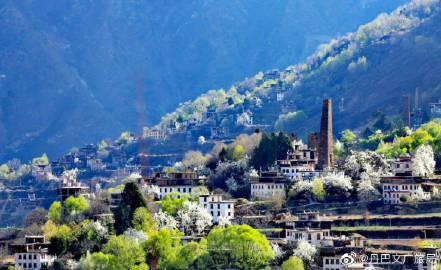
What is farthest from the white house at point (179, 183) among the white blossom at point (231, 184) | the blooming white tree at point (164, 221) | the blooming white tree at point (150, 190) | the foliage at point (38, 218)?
the blooming white tree at point (164, 221)

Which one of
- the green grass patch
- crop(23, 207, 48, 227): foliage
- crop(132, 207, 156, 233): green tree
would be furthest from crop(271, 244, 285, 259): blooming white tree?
crop(23, 207, 48, 227): foliage

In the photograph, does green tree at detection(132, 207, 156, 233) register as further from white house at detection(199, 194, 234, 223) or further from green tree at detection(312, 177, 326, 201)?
green tree at detection(312, 177, 326, 201)

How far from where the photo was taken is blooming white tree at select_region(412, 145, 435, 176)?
13162 centimetres

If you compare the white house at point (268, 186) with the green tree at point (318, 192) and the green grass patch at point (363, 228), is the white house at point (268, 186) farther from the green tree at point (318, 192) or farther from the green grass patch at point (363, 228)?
the green grass patch at point (363, 228)

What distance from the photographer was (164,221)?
121438mm

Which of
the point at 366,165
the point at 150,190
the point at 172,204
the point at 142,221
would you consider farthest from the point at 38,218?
the point at 366,165

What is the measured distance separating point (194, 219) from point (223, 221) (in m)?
2.50

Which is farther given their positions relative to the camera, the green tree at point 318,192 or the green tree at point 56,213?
the green tree at point 318,192

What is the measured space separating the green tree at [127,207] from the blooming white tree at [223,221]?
22.3 ft

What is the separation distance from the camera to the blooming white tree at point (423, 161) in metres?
132

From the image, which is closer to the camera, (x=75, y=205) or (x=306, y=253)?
(x=306, y=253)

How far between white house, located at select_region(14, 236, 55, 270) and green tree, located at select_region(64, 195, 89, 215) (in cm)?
1022

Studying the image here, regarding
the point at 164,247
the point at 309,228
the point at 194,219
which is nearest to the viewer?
the point at 164,247

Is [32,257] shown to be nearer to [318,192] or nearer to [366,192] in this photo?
[318,192]
